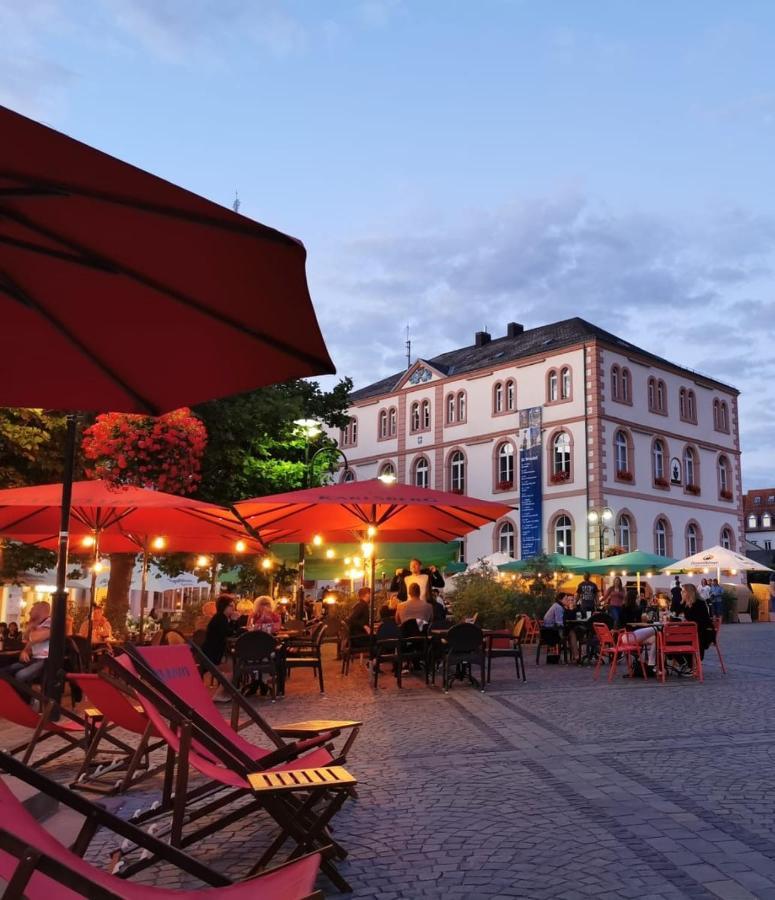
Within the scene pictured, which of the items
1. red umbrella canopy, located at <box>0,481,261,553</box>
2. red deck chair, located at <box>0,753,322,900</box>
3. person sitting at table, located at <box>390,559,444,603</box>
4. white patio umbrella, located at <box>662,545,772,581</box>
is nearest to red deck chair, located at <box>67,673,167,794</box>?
red deck chair, located at <box>0,753,322,900</box>

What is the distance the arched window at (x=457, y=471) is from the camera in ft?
153

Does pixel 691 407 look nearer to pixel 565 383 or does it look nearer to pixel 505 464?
pixel 565 383

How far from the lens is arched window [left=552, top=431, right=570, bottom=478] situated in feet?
137

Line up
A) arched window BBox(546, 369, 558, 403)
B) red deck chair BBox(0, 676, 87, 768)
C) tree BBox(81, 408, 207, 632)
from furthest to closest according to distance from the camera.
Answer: arched window BBox(546, 369, 558, 403) → tree BBox(81, 408, 207, 632) → red deck chair BBox(0, 676, 87, 768)

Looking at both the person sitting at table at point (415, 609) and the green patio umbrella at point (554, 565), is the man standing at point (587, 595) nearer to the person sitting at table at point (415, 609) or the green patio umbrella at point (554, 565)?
the green patio umbrella at point (554, 565)

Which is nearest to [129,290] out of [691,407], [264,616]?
[264,616]

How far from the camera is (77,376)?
14.6 feet

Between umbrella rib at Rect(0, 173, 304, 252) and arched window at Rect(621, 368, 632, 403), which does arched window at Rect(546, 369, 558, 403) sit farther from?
umbrella rib at Rect(0, 173, 304, 252)

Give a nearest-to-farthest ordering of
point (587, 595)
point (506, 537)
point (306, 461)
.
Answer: point (587, 595) < point (306, 461) < point (506, 537)

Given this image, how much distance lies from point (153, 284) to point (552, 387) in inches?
1596

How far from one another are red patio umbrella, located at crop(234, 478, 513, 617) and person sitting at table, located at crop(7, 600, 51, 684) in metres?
2.98

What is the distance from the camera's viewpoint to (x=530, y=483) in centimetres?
4247

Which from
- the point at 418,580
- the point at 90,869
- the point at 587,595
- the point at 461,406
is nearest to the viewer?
the point at 90,869

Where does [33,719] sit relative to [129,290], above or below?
below
